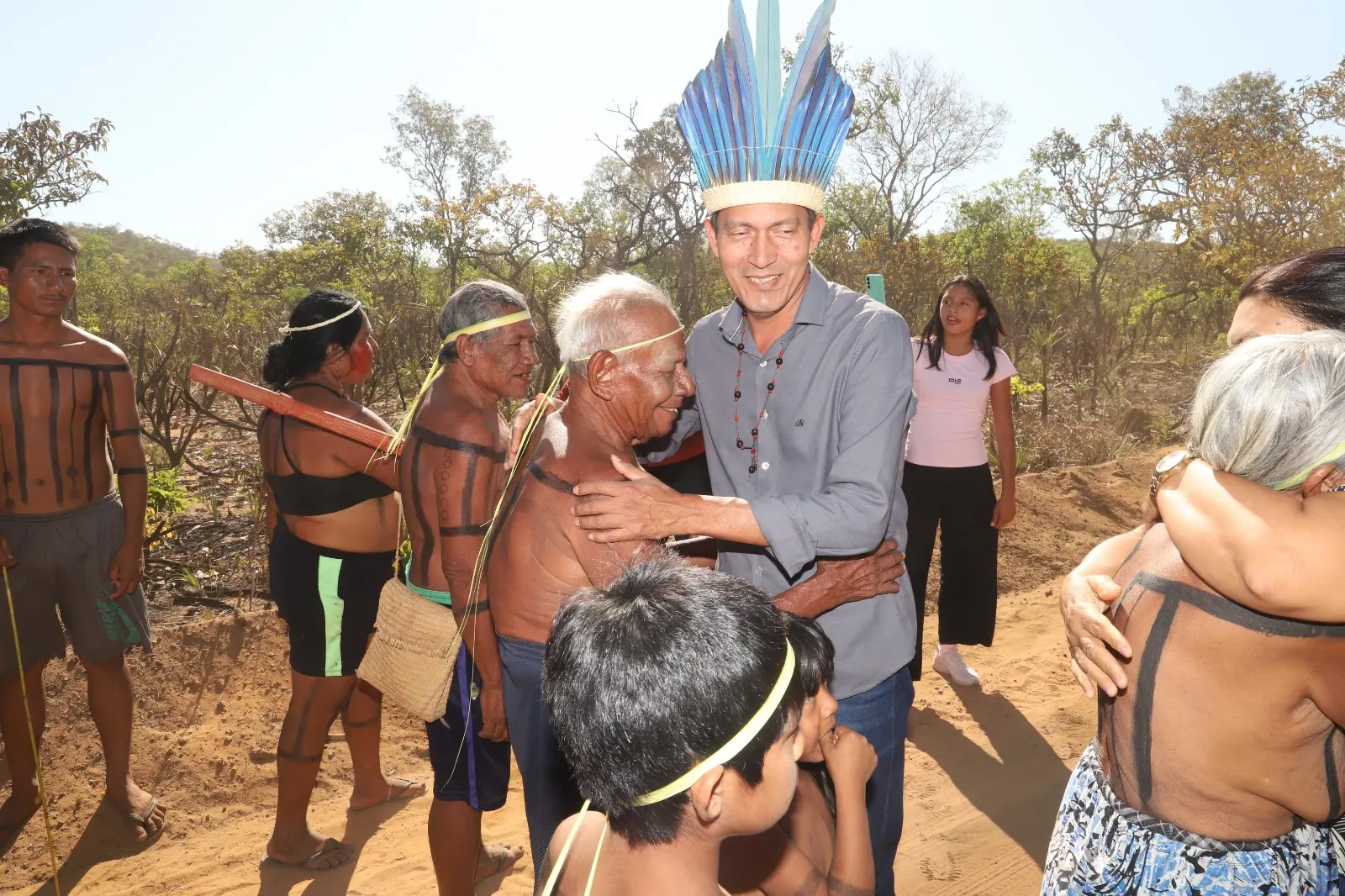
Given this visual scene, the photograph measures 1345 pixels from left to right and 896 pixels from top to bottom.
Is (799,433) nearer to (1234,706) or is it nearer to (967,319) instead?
(1234,706)

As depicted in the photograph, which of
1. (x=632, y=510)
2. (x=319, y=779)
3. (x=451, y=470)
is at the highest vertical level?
(x=632, y=510)

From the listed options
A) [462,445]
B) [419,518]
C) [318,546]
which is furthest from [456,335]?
[318,546]

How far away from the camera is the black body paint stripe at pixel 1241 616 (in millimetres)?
1449

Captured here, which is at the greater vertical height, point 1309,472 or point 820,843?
point 1309,472

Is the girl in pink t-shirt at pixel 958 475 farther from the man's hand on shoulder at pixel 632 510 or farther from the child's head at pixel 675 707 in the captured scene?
the child's head at pixel 675 707

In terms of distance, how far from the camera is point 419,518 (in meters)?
2.84

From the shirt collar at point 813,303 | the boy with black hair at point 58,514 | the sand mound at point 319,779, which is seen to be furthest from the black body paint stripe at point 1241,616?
the boy with black hair at point 58,514

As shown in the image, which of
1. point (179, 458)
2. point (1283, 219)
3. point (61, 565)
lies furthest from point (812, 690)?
point (1283, 219)

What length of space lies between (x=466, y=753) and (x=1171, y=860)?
1.94m

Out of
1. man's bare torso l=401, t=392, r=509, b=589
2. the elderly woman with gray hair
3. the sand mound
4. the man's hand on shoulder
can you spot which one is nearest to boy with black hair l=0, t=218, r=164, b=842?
the sand mound

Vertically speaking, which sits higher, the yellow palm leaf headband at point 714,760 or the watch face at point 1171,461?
the watch face at point 1171,461

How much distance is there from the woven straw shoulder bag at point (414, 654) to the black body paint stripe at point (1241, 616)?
1.89m

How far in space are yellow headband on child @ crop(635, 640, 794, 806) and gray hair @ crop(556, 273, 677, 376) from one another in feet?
3.16

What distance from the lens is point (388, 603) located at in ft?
9.56
